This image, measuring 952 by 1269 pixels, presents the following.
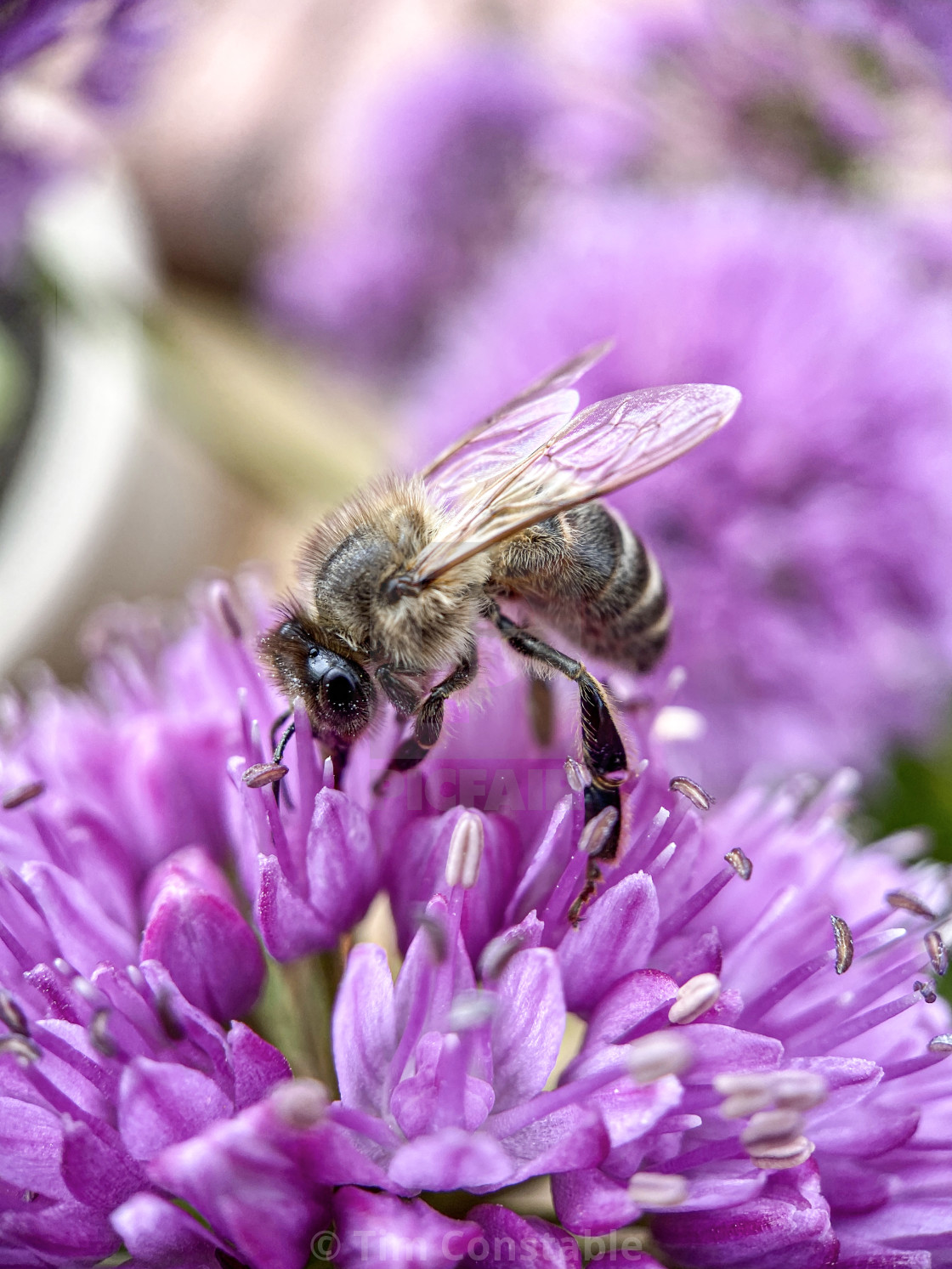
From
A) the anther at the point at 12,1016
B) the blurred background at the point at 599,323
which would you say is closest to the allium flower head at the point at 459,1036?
the anther at the point at 12,1016

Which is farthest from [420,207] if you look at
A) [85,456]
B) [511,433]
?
[511,433]

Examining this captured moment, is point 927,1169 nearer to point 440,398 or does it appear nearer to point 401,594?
point 401,594

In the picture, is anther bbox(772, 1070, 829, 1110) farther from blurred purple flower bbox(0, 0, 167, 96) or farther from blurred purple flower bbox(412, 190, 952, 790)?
blurred purple flower bbox(0, 0, 167, 96)

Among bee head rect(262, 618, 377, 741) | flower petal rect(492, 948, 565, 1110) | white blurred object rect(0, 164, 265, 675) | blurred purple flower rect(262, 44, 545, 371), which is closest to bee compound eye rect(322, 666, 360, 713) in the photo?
bee head rect(262, 618, 377, 741)

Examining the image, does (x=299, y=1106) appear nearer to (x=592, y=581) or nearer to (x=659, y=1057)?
(x=659, y=1057)

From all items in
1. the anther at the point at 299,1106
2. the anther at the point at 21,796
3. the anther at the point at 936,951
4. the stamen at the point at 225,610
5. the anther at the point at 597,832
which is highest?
the stamen at the point at 225,610

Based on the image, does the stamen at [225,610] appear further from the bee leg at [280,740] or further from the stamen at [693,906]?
the stamen at [693,906]

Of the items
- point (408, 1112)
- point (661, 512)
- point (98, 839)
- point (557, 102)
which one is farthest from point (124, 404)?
point (408, 1112)
